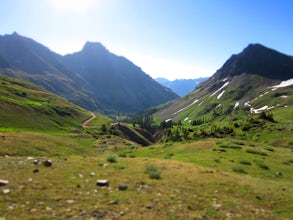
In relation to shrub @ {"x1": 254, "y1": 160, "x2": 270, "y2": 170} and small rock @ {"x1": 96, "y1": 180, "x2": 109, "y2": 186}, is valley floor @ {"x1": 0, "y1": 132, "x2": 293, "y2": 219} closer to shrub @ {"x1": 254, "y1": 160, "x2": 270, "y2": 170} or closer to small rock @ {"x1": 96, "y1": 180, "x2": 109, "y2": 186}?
small rock @ {"x1": 96, "y1": 180, "x2": 109, "y2": 186}

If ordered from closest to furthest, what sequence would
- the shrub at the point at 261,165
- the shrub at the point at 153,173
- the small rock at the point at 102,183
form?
the small rock at the point at 102,183, the shrub at the point at 153,173, the shrub at the point at 261,165

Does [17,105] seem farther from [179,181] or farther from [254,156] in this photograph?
[179,181]

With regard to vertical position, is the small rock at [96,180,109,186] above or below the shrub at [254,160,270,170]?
above

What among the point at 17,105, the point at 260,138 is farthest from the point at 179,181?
the point at 17,105

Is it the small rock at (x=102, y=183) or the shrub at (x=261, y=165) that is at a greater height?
the small rock at (x=102, y=183)

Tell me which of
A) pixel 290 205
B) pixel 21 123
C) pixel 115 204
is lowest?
pixel 290 205

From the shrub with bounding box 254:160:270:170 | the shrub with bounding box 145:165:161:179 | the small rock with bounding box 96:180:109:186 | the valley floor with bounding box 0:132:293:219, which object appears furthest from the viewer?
the shrub with bounding box 254:160:270:170

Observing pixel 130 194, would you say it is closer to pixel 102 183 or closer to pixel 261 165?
pixel 102 183

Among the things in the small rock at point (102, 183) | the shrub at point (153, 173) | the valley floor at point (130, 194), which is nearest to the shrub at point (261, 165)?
the valley floor at point (130, 194)

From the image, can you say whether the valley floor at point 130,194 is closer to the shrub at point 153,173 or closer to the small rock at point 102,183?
the shrub at point 153,173

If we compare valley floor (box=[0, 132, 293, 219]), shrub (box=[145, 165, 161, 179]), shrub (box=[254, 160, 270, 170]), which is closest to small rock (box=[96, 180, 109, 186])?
valley floor (box=[0, 132, 293, 219])

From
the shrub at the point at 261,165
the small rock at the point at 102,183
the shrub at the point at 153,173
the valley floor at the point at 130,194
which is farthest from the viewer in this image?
the shrub at the point at 261,165

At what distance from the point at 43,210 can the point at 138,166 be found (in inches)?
503

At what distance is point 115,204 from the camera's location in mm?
16031
